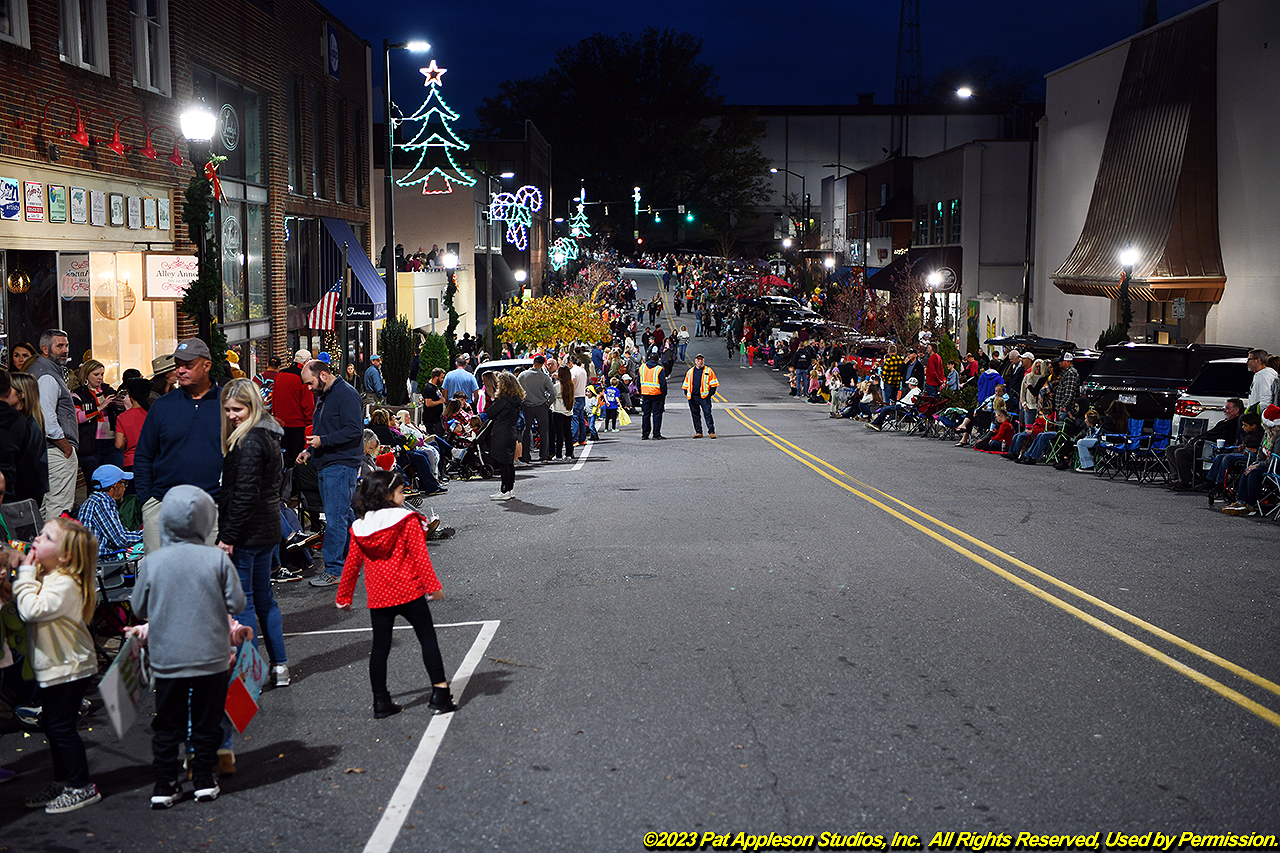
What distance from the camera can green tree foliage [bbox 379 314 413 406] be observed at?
29281 millimetres

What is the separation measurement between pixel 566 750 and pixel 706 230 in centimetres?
11985

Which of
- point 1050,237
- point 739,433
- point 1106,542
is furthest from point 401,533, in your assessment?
point 1050,237

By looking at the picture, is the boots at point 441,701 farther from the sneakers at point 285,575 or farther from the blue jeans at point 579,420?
the blue jeans at point 579,420

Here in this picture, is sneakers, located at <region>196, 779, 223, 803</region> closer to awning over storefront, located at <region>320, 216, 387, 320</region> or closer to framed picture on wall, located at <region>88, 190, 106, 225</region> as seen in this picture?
framed picture on wall, located at <region>88, 190, 106, 225</region>

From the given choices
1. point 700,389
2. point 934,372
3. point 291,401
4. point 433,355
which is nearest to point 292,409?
point 291,401

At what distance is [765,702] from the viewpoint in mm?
6969

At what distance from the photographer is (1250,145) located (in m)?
27.2

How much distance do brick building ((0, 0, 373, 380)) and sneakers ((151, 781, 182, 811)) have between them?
36.9ft

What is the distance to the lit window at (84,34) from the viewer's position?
52.9 ft

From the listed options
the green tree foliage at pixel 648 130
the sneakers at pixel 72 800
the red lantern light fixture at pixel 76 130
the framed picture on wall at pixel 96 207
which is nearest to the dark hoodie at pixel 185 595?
the sneakers at pixel 72 800

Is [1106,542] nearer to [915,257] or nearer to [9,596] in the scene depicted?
[9,596]

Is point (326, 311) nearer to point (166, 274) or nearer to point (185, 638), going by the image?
point (166, 274)

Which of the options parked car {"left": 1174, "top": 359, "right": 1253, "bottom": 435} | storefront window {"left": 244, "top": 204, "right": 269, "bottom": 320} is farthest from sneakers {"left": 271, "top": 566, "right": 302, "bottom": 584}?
storefront window {"left": 244, "top": 204, "right": 269, "bottom": 320}

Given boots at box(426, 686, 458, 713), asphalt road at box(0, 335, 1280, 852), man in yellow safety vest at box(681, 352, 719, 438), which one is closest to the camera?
asphalt road at box(0, 335, 1280, 852)
